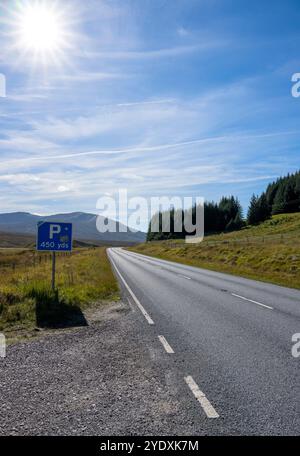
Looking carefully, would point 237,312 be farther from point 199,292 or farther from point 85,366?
point 85,366

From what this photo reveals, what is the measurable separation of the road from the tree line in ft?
322

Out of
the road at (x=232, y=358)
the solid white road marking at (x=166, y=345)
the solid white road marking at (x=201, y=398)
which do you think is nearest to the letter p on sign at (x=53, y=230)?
the road at (x=232, y=358)

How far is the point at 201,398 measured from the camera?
503cm

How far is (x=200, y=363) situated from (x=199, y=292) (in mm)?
9550

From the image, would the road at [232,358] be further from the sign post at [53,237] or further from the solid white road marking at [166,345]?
the sign post at [53,237]

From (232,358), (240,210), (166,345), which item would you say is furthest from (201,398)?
(240,210)

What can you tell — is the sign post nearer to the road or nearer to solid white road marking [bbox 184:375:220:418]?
the road

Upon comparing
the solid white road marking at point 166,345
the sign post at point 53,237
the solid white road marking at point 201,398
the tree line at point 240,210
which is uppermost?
the tree line at point 240,210

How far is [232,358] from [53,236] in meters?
9.39

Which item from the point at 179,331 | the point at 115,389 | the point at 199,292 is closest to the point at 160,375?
the point at 115,389

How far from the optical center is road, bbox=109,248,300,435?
14.8ft

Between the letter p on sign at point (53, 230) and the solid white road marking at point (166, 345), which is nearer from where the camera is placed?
the solid white road marking at point (166, 345)

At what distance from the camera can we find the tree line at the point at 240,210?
356ft
